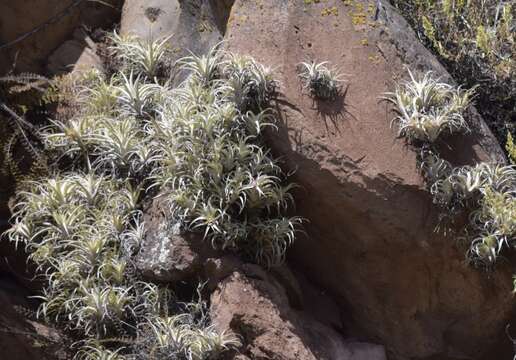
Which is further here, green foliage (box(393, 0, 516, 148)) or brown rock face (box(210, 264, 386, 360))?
green foliage (box(393, 0, 516, 148))

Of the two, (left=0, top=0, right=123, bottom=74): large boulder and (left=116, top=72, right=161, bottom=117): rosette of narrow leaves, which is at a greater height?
(left=0, top=0, right=123, bottom=74): large boulder

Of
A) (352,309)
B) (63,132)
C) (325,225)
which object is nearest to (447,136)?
(325,225)

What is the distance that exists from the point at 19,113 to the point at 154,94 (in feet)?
3.06

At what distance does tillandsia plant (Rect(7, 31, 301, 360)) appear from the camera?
4.43m

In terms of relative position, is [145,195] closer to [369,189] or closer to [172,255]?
[172,255]

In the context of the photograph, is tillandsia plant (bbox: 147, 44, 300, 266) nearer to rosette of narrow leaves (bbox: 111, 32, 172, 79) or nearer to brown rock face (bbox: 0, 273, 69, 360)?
rosette of narrow leaves (bbox: 111, 32, 172, 79)

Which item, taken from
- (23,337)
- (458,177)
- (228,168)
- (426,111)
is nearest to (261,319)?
(228,168)

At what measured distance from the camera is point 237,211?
4652 millimetres

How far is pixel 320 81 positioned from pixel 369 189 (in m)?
0.72

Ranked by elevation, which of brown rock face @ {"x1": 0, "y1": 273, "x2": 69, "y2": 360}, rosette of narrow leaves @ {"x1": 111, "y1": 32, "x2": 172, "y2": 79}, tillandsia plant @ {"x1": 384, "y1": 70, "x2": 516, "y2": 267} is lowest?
brown rock face @ {"x1": 0, "y1": 273, "x2": 69, "y2": 360}

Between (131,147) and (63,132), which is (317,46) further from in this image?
(63,132)

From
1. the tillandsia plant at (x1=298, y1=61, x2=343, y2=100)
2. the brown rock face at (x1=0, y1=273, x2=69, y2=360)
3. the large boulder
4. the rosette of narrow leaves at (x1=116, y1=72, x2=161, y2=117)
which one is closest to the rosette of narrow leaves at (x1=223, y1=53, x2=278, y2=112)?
the tillandsia plant at (x1=298, y1=61, x2=343, y2=100)

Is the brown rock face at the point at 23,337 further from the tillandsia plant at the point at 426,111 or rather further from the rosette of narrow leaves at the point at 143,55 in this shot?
the tillandsia plant at the point at 426,111

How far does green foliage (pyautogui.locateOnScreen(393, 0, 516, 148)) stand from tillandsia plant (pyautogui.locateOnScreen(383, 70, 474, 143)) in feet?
2.65
